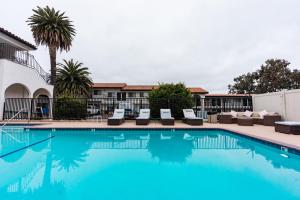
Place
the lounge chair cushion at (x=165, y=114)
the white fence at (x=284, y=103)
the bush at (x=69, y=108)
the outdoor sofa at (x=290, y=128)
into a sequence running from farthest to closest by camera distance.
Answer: the bush at (x=69, y=108) < the lounge chair cushion at (x=165, y=114) < the white fence at (x=284, y=103) < the outdoor sofa at (x=290, y=128)

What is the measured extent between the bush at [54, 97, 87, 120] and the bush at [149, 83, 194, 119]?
5.45 metres

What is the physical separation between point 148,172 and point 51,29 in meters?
17.0

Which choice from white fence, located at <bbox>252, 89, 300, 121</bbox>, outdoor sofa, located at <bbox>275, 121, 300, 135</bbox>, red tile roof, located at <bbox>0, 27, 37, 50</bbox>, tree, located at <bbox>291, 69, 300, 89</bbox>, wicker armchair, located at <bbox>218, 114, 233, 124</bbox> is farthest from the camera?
tree, located at <bbox>291, 69, 300, 89</bbox>

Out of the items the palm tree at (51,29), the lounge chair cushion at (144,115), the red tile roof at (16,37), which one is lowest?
the lounge chair cushion at (144,115)

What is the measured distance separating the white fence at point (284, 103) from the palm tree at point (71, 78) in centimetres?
2029

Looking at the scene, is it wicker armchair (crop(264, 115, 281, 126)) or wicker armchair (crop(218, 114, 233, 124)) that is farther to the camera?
wicker armchair (crop(218, 114, 233, 124))

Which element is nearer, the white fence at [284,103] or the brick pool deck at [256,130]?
the brick pool deck at [256,130]

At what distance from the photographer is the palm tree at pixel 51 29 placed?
53.7 feet

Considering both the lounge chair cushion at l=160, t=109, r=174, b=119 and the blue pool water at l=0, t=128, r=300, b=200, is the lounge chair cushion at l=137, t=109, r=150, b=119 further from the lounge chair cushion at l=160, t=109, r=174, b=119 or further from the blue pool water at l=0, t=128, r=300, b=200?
the blue pool water at l=0, t=128, r=300, b=200

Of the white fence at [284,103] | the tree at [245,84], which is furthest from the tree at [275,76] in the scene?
the white fence at [284,103]

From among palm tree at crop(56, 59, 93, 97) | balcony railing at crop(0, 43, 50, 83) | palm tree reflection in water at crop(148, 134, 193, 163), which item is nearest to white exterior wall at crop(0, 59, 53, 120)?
balcony railing at crop(0, 43, 50, 83)

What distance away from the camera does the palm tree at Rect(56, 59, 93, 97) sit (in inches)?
933

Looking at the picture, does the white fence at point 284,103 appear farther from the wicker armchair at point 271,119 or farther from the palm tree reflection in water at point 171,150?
the palm tree reflection in water at point 171,150

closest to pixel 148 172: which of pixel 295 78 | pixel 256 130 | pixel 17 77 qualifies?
pixel 256 130
